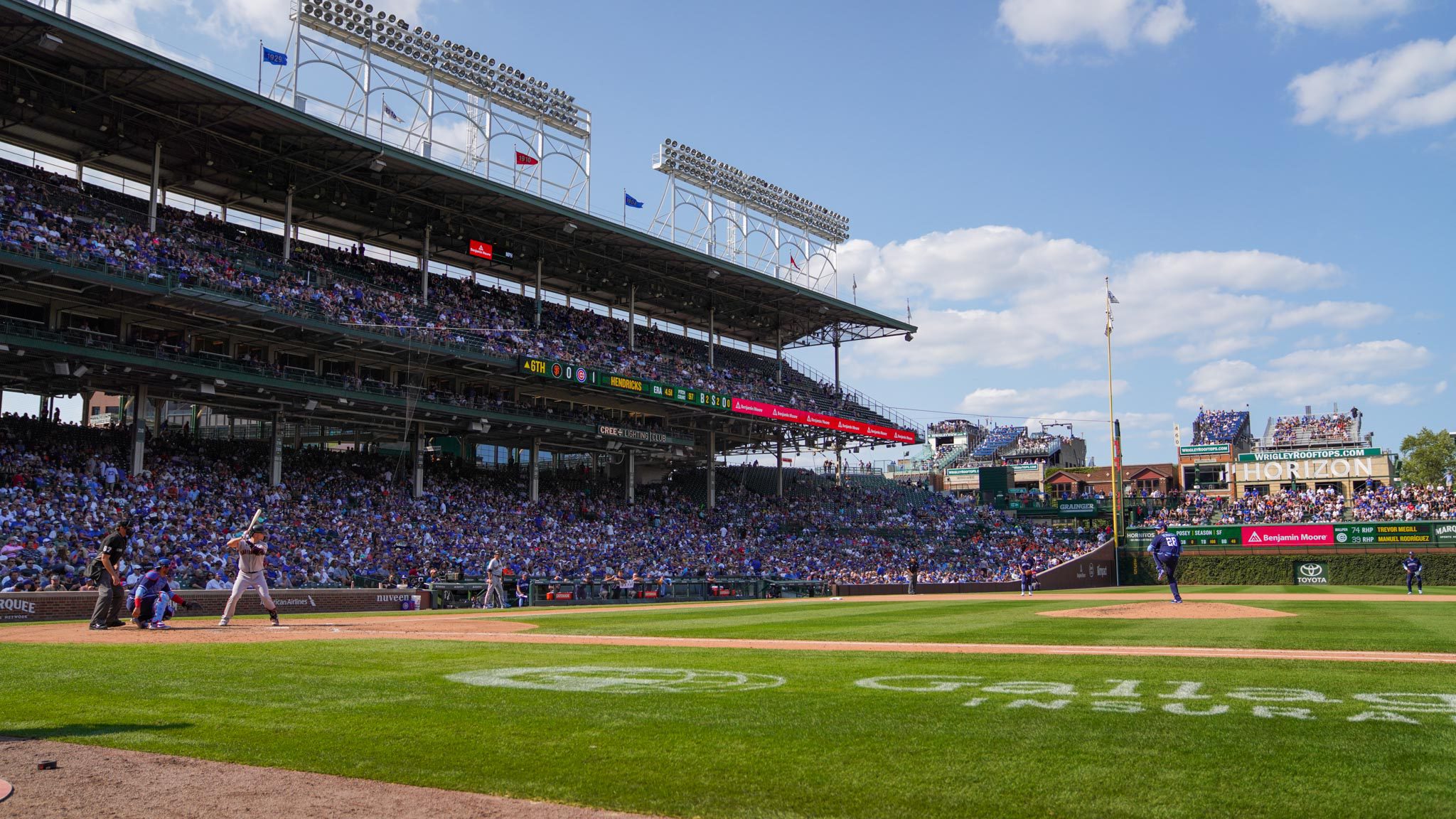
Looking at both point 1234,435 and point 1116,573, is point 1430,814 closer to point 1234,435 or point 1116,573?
point 1116,573

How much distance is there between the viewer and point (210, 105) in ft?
110

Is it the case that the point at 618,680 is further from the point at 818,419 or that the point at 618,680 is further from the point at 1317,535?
the point at 1317,535

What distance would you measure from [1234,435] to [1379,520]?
152 ft

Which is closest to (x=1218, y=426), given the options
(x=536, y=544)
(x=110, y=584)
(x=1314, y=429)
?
(x=1314, y=429)

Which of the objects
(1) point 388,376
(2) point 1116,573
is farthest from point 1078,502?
(1) point 388,376

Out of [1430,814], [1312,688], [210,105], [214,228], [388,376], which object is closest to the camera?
[1430,814]

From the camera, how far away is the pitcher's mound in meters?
20.2

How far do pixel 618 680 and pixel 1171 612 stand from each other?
1671 centimetres

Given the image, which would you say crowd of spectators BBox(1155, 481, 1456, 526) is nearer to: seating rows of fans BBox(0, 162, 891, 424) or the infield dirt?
seating rows of fans BBox(0, 162, 891, 424)

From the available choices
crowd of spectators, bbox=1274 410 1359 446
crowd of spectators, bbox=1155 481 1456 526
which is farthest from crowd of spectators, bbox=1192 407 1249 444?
crowd of spectators, bbox=1155 481 1456 526

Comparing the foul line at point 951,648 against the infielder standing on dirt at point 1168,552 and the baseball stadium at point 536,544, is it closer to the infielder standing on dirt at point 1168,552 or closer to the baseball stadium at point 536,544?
the baseball stadium at point 536,544

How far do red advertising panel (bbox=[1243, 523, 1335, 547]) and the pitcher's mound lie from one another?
96.4 feet

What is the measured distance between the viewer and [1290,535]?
163ft

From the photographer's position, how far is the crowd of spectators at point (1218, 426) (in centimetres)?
9369
